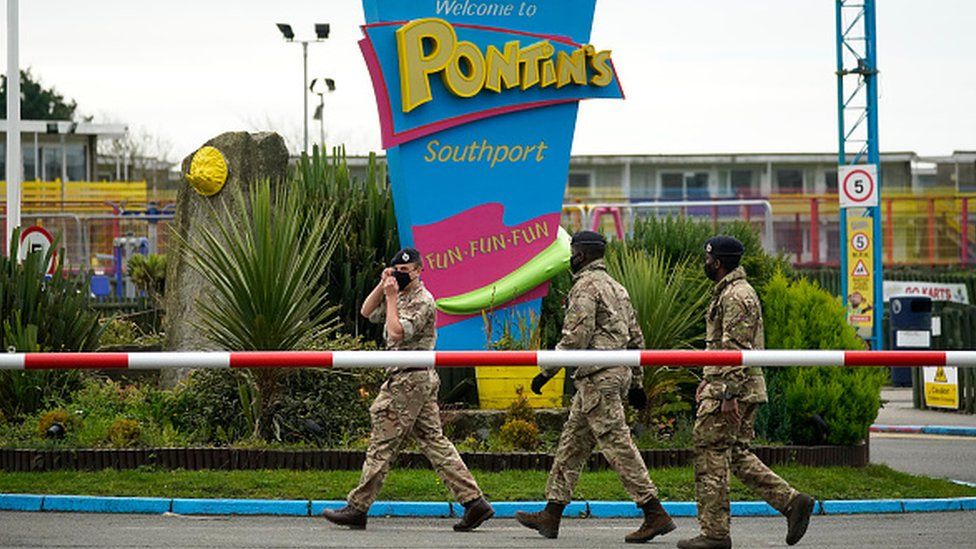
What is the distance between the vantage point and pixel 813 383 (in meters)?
15.3

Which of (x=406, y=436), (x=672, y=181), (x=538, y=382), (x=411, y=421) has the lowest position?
(x=406, y=436)

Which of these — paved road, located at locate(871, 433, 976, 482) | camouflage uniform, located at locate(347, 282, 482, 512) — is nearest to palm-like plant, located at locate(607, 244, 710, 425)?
paved road, located at locate(871, 433, 976, 482)

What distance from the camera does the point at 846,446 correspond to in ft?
50.2

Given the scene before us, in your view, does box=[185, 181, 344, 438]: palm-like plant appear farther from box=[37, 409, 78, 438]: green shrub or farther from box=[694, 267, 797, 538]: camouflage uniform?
box=[694, 267, 797, 538]: camouflage uniform

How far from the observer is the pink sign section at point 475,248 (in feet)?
55.9

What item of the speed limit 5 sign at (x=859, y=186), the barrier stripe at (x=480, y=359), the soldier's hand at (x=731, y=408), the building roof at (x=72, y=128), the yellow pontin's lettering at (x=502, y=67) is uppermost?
the building roof at (x=72, y=128)

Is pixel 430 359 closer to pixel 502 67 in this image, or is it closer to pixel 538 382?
pixel 538 382

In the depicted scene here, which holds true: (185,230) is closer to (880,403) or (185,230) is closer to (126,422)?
(126,422)

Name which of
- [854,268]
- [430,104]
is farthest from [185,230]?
[854,268]

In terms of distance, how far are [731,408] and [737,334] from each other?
46 centimetres

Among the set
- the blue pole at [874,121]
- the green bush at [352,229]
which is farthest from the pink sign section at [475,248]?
the blue pole at [874,121]

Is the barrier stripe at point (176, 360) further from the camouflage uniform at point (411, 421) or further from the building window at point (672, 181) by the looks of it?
the building window at point (672, 181)

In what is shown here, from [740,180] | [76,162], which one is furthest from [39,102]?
[740,180]

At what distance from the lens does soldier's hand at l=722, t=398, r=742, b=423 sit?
1048cm
